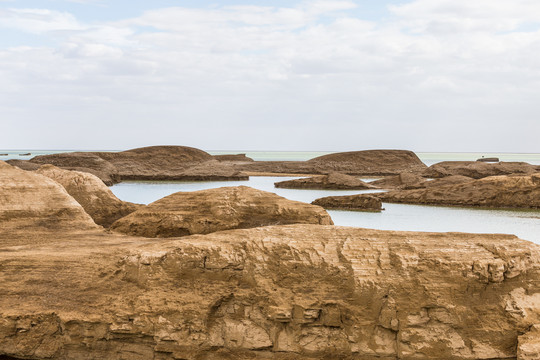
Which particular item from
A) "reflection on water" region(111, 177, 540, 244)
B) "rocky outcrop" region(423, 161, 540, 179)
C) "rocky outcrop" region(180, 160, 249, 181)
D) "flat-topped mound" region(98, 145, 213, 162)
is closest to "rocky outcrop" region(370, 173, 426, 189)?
"rocky outcrop" region(423, 161, 540, 179)

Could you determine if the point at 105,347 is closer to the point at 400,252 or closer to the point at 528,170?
the point at 400,252

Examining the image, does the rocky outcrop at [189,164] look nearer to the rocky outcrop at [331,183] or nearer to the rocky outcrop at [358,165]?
the rocky outcrop at [358,165]

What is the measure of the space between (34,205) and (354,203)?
57.6 feet

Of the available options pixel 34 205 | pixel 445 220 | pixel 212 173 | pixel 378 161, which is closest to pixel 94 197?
pixel 34 205

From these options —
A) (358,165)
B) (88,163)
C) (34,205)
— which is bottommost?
(34,205)

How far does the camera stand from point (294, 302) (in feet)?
26.2

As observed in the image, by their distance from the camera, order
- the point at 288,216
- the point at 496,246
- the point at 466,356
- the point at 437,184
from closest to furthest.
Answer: the point at 466,356
the point at 496,246
the point at 288,216
the point at 437,184

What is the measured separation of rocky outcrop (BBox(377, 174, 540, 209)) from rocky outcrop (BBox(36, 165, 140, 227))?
61.0 ft

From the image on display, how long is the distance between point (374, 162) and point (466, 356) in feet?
185

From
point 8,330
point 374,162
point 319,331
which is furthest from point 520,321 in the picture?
point 374,162

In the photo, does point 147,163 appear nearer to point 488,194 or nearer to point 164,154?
point 164,154

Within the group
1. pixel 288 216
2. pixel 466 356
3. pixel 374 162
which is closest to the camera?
pixel 466 356

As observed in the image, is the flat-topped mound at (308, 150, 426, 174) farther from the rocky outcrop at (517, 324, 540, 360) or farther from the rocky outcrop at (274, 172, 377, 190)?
the rocky outcrop at (517, 324, 540, 360)

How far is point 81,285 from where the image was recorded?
8523 mm
